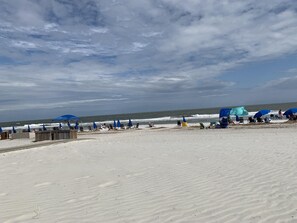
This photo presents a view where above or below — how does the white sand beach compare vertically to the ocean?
below

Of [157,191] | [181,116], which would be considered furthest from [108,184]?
[181,116]

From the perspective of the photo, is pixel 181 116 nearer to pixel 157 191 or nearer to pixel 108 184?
pixel 108 184

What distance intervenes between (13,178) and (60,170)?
4.32 feet

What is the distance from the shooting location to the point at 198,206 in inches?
207

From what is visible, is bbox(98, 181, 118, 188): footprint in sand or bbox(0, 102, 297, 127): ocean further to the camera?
bbox(0, 102, 297, 127): ocean

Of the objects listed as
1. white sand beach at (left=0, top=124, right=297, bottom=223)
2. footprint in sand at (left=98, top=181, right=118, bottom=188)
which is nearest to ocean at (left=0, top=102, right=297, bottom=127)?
white sand beach at (left=0, top=124, right=297, bottom=223)

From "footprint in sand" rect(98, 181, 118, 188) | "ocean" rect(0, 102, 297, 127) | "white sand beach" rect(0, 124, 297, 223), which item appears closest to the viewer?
"white sand beach" rect(0, 124, 297, 223)

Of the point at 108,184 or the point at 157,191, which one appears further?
the point at 108,184

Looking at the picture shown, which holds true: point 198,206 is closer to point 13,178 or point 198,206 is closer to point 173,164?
point 173,164

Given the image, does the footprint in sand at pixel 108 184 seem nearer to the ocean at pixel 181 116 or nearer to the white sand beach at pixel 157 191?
the white sand beach at pixel 157 191

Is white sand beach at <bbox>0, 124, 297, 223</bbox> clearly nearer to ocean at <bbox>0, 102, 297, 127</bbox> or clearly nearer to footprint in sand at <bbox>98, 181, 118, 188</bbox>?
footprint in sand at <bbox>98, 181, 118, 188</bbox>

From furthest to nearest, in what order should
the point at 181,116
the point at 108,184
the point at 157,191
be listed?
the point at 181,116, the point at 108,184, the point at 157,191

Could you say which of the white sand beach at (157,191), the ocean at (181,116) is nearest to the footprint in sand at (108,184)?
the white sand beach at (157,191)

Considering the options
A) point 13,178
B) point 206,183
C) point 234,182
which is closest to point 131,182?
point 206,183
